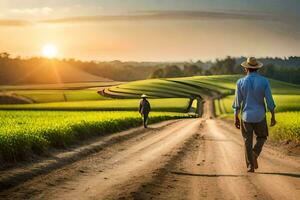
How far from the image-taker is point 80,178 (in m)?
10.9

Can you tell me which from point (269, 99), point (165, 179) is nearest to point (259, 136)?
point (269, 99)

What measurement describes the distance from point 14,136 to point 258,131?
274 inches

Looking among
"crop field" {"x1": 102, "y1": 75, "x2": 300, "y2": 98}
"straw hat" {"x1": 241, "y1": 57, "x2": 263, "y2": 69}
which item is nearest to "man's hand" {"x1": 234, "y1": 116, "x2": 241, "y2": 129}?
"straw hat" {"x1": 241, "y1": 57, "x2": 263, "y2": 69}

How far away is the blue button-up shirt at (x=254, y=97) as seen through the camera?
12.6 metres

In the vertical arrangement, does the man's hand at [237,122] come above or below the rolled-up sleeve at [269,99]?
below

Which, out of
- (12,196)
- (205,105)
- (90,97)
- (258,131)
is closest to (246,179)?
(258,131)

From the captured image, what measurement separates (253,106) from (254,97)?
0.22m

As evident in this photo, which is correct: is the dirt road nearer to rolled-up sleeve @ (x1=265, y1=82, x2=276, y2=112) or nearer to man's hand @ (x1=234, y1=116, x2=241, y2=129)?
man's hand @ (x1=234, y1=116, x2=241, y2=129)

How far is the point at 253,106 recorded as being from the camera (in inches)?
501

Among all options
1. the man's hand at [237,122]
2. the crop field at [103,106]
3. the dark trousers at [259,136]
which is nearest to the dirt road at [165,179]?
the dark trousers at [259,136]

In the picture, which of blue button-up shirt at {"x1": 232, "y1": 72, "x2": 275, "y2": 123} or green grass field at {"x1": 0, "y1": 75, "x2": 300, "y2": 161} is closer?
blue button-up shirt at {"x1": 232, "y1": 72, "x2": 275, "y2": 123}

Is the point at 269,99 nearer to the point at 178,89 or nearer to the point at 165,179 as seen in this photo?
the point at 165,179

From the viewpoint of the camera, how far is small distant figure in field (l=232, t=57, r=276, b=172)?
1261 cm

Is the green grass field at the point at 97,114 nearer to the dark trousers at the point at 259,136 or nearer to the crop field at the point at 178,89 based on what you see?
the crop field at the point at 178,89
